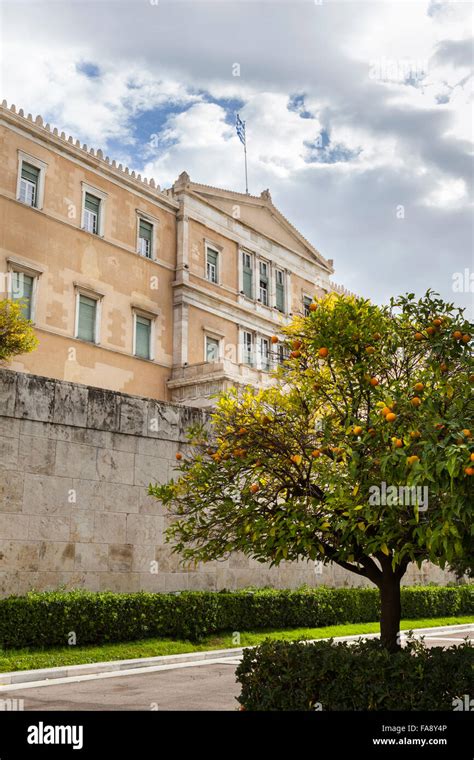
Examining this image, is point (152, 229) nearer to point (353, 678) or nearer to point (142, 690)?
point (142, 690)

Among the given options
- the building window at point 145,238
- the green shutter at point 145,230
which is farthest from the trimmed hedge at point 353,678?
the green shutter at point 145,230

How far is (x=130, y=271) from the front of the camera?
1334 inches

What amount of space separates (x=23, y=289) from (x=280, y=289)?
18.1 m

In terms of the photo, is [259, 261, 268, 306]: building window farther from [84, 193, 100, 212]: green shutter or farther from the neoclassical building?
[84, 193, 100, 212]: green shutter

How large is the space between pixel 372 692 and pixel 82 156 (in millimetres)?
29134

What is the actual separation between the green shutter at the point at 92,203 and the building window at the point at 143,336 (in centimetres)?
504

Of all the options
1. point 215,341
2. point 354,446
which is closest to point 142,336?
point 215,341

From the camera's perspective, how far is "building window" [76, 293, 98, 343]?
102 ft

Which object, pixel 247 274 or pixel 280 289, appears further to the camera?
pixel 280 289

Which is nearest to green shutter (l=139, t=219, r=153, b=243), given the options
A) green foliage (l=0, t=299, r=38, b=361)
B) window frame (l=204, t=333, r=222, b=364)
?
window frame (l=204, t=333, r=222, b=364)

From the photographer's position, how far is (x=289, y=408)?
8.00 meters

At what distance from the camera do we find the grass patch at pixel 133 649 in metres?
11.7

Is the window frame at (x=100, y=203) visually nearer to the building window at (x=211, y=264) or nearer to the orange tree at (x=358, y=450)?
the building window at (x=211, y=264)

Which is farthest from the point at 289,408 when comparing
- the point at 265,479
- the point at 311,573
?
the point at 311,573
